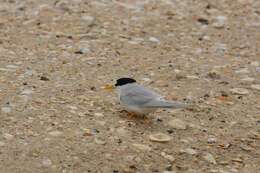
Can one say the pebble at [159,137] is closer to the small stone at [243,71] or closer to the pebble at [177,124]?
the pebble at [177,124]

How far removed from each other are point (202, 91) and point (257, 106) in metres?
0.72

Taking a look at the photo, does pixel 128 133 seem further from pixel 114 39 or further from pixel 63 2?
pixel 63 2

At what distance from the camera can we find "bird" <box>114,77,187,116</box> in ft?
22.5

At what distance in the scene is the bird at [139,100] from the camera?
22.5ft

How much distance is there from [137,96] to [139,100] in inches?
2.1

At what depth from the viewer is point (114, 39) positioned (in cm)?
962

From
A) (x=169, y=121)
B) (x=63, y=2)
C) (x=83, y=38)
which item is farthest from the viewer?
(x=63, y=2)

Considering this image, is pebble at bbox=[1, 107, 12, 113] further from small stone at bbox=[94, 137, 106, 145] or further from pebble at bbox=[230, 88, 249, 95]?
pebble at bbox=[230, 88, 249, 95]

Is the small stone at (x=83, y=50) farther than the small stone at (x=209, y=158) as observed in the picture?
Yes

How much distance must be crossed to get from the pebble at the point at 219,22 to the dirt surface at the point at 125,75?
16mm

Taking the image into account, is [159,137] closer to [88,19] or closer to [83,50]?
[83,50]

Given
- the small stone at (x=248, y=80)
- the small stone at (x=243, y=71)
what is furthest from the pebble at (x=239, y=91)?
the small stone at (x=243, y=71)

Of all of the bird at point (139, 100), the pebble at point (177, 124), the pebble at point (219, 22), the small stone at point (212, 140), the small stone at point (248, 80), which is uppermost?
the bird at point (139, 100)

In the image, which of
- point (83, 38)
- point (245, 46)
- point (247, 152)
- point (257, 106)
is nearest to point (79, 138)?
point (247, 152)
